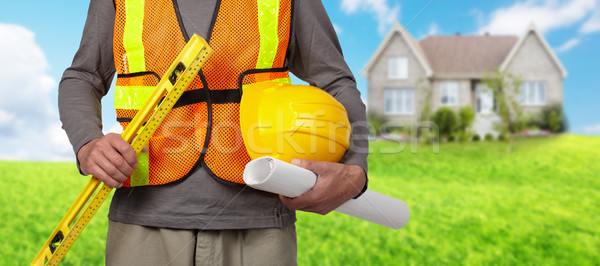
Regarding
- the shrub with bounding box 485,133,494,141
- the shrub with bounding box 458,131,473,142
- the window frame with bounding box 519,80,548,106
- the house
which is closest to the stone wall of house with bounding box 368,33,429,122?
the house

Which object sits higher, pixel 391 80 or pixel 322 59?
pixel 391 80

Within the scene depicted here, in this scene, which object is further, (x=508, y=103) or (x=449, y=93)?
(x=449, y=93)

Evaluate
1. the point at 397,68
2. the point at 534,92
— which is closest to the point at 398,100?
the point at 397,68

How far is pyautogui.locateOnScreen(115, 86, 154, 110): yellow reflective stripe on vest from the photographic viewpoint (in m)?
1.60

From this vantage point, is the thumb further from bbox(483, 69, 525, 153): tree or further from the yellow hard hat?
bbox(483, 69, 525, 153): tree

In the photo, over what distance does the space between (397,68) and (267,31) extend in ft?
52.5

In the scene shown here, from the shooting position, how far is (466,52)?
58.3 feet

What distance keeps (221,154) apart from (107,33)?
2.27ft

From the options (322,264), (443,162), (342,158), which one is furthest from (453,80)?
(342,158)

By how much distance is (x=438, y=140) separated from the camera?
14.8 metres

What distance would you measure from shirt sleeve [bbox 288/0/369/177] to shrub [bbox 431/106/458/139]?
14040mm

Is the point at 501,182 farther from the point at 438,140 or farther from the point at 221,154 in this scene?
the point at 221,154

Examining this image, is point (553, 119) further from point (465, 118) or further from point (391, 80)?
point (391, 80)

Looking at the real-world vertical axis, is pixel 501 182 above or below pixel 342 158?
below
